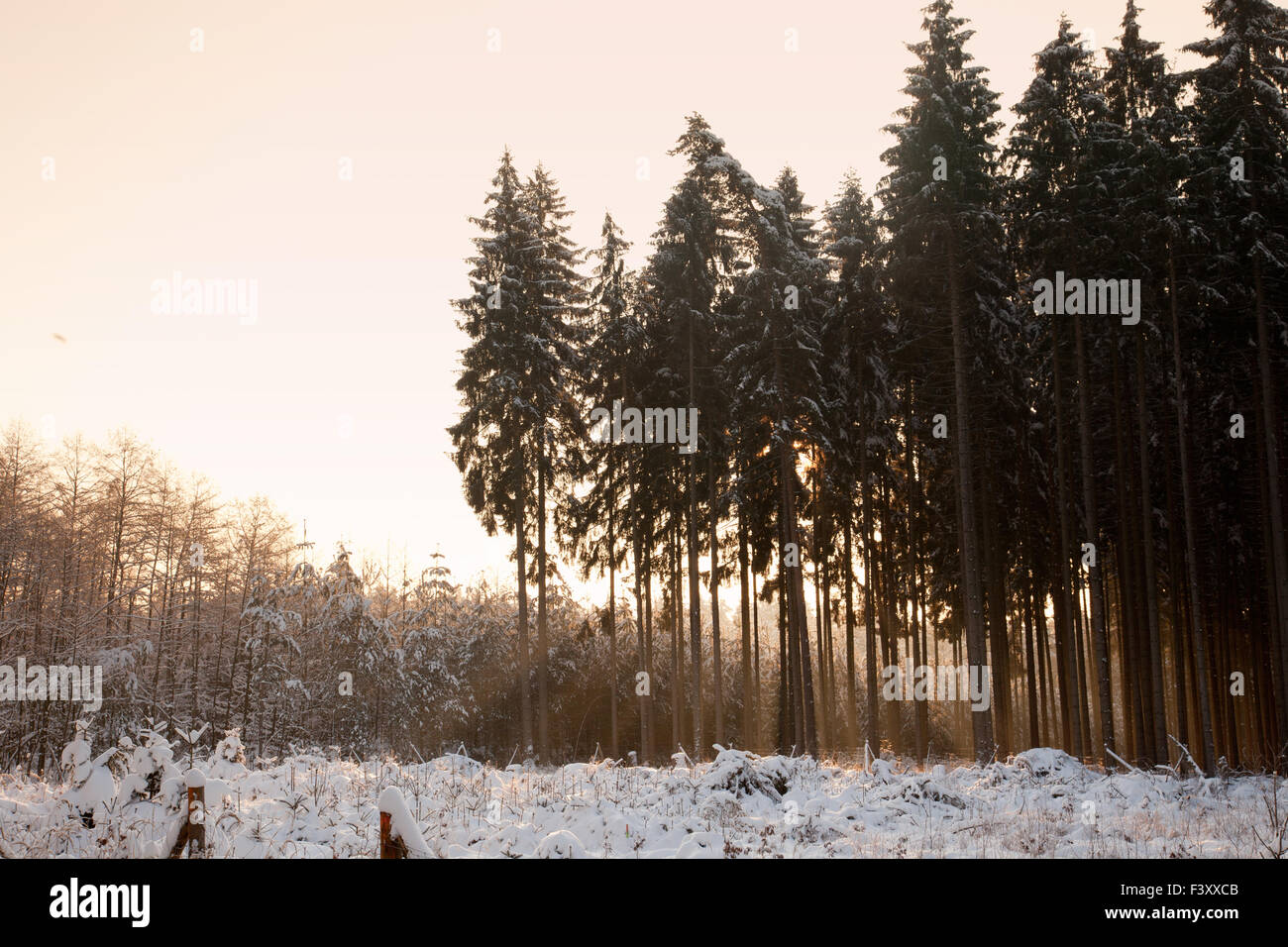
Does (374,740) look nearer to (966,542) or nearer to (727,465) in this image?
(727,465)

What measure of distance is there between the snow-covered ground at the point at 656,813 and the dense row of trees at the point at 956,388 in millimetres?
7795

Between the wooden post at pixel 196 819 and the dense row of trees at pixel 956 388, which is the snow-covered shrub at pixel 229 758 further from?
the dense row of trees at pixel 956 388

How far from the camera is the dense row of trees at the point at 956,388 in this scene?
70.6 ft

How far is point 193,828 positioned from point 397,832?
7.81 ft

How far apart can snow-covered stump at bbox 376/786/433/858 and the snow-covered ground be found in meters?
0.02

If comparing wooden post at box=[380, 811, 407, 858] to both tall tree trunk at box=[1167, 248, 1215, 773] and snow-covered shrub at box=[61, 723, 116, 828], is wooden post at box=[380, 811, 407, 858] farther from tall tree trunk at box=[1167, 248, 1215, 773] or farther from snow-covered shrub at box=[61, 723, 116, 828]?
tall tree trunk at box=[1167, 248, 1215, 773]

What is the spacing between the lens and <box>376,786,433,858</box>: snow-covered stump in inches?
258

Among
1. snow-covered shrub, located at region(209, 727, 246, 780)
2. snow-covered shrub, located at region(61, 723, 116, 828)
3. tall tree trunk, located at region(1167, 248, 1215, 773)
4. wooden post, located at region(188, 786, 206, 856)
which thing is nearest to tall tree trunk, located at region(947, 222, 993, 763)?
tall tree trunk, located at region(1167, 248, 1215, 773)

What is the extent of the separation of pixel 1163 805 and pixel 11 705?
30388 mm

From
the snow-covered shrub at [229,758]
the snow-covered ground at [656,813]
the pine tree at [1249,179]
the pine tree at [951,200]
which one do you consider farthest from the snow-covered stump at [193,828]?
the pine tree at [1249,179]

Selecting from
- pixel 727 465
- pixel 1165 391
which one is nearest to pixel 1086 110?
pixel 1165 391

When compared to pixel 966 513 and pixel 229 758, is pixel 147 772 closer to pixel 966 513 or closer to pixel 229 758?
pixel 229 758

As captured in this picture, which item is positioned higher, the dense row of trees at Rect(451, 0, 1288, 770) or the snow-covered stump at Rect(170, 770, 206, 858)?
the dense row of trees at Rect(451, 0, 1288, 770)
